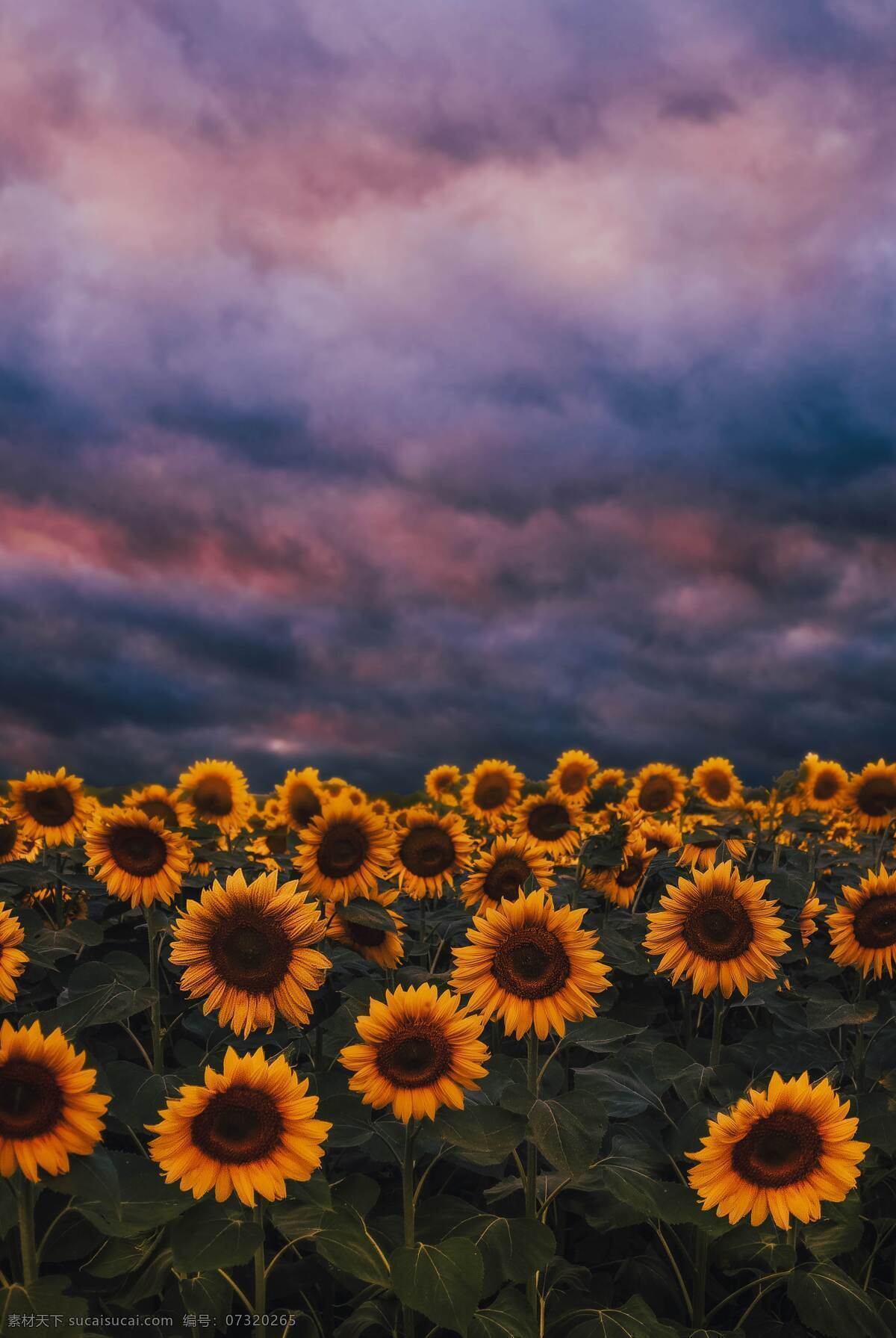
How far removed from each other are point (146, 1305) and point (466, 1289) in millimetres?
1874

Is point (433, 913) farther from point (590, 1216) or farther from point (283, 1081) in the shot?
point (283, 1081)

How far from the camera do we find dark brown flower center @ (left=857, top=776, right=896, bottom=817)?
37.5ft

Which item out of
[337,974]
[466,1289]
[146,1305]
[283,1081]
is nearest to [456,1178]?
[337,974]

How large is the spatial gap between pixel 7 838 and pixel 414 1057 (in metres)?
4.66

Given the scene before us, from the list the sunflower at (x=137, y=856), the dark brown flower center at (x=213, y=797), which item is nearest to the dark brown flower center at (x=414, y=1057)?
the sunflower at (x=137, y=856)

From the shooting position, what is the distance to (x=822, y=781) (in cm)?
1376

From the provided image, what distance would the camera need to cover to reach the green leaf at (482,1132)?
3.98 m

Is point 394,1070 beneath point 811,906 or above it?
beneath

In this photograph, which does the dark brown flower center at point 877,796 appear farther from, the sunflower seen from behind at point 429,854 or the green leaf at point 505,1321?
the green leaf at point 505,1321

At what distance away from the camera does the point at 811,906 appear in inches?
257

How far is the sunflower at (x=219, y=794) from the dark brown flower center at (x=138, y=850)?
4.42 meters

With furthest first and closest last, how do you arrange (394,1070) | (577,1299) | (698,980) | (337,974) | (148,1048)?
(148,1048)
(337,974)
(698,980)
(577,1299)
(394,1070)

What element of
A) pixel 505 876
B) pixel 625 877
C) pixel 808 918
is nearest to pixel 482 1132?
pixel 505 876

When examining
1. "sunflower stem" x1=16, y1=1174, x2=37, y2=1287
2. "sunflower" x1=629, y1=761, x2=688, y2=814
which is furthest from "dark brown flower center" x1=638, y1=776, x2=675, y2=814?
"sunflower stem" x1=16, y1=1174, x2=37, y2=1287
